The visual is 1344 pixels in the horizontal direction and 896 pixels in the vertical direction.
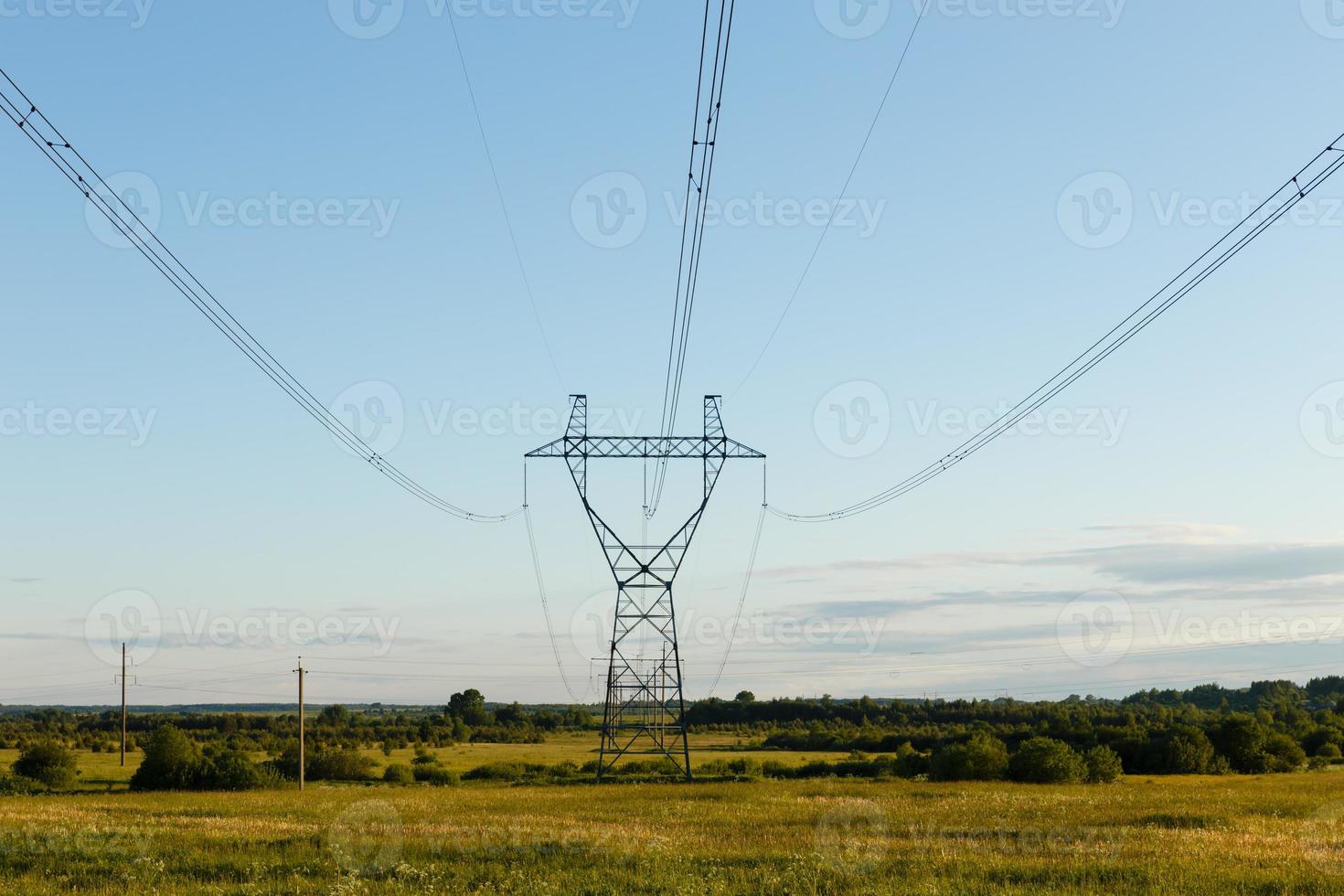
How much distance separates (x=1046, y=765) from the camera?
8244 centimetres

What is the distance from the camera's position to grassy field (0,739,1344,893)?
2623 centimetres

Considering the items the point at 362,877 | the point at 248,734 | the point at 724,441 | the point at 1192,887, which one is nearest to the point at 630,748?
the point at 724,441

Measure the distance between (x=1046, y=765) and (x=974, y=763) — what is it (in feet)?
16.4

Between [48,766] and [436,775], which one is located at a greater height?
[48,766]

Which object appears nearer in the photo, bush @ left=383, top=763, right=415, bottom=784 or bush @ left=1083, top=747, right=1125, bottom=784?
bush @ left=1083, top=747, right=1125, bottom=784

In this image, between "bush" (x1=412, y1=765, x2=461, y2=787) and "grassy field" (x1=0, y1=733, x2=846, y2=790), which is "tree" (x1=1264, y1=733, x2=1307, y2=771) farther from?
"bush" (x1=412, y1=765, x2=461, y2=787)

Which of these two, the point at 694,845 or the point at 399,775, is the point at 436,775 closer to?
the point at 399,775

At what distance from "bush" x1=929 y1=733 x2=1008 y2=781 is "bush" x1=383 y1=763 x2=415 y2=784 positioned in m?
41.7

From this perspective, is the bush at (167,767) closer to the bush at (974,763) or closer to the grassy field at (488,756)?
the grassy field at (488,756)

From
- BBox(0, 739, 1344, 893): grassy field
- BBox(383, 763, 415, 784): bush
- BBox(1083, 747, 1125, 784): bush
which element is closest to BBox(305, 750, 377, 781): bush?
BBox(383, 763, 415, 784): bush

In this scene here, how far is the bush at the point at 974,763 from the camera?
83938 mm

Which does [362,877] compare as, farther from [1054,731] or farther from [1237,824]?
[1054,731]

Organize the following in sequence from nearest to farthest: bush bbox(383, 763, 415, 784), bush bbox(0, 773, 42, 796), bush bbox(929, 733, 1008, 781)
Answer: bush bbox(0, 773, 42, 796), bush bbox(929, 733, 1008, 781), bush bbox(383, 763, 415, 784)

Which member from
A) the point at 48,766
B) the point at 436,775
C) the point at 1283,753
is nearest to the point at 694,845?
the point at 436,775
